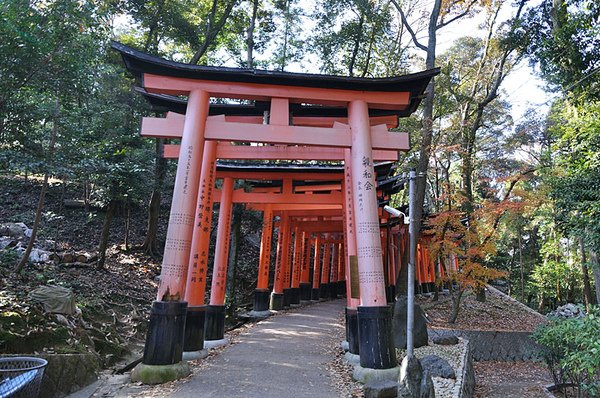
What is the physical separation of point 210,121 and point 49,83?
430 centimetres

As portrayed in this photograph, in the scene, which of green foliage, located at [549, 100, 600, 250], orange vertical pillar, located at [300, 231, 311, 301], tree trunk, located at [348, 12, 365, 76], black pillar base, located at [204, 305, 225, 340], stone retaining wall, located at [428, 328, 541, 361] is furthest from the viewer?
orange vertical pillar, located at [300, 231, 311, 301]

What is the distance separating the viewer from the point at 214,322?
30.4ft

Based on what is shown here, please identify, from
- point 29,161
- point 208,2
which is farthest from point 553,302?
point 29,161

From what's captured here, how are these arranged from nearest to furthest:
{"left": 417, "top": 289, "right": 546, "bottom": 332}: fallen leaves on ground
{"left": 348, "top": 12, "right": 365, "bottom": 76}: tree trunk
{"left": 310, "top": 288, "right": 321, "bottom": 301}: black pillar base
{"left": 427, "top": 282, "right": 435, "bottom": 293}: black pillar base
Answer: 1. {"left": 417, "top": 289, "right": 546, "bottom": 332}: fallen leaves on ground
2. {"left": 348, "top": 12, "right": 365, "bottom": 76}: tree trunk
3. {"left": 310, "top": 288, "right": 321, "bottom": 301}: black pillar base
4. {"left": 427, "top": 282, "right": 435, "bottom": 293}: black pillar base

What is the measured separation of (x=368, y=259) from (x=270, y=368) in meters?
2.71

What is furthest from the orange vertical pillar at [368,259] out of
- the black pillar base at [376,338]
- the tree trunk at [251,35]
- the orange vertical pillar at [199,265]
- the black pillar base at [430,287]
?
the black pillar base at [430,287]

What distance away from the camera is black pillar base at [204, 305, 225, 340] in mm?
9124

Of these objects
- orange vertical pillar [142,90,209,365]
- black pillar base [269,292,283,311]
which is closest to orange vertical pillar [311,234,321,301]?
black pillar base [269,292,283,311]

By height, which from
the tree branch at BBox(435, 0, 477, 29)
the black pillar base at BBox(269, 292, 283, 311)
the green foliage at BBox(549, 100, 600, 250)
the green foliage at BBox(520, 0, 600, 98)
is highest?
the tree branch at BBox(435, 0, 477, 29)

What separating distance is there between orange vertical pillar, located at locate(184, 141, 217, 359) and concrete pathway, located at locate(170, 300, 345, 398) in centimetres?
65

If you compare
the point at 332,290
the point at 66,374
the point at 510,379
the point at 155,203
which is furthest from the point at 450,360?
the point at 332,290

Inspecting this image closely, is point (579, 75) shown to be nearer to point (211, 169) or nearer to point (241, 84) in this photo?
point (241, 84)

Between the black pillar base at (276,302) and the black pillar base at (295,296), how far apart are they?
51.0 inches

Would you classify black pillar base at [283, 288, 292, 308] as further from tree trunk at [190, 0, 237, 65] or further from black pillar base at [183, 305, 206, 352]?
tree trunk at [190, 0, 237, 65]
